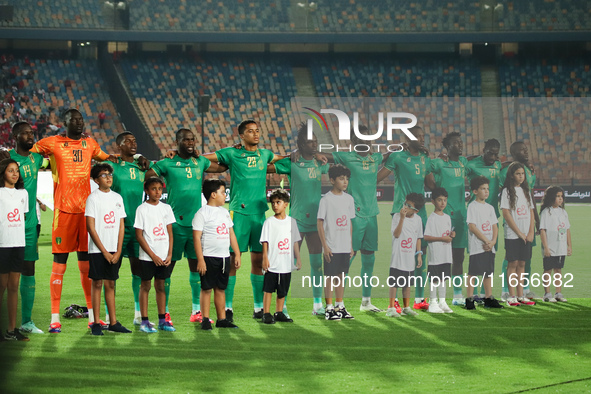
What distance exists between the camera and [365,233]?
8.52 m

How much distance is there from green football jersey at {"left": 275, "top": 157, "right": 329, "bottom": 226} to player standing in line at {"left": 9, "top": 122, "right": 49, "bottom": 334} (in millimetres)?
Answer: 2377

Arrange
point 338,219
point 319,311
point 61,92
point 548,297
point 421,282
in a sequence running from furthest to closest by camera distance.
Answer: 1. point 61,92
2. point 548,297
3. point 421,282
4. point 319,311
5. point 338,219

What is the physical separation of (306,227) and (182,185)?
134cm

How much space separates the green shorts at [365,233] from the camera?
8.43 meters

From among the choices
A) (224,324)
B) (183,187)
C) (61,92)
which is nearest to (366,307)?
(224,324)

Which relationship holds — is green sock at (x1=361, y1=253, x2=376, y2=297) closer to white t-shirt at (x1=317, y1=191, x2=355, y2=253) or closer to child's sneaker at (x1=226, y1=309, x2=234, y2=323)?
white t-shirt at (x1=317, y1=191, x2=355, y2=253)

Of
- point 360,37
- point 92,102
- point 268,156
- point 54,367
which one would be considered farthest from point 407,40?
point 54,367

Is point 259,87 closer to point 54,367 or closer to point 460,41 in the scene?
point 460,41

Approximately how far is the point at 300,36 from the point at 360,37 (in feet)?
8.62

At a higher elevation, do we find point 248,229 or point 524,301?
point 248,229

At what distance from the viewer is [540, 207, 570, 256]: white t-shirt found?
9.22 metres

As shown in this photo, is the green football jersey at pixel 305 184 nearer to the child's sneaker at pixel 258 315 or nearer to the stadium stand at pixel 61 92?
the child's sneaker at pixel 258 315

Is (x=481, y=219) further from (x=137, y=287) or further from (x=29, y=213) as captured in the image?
(x=29, y=213)

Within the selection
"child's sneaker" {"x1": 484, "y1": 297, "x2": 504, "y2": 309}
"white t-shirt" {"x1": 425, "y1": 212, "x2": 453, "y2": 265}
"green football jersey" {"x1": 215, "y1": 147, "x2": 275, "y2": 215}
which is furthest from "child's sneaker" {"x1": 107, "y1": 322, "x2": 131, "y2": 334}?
"child's sneaker" {"x1": 484, "y1": 297, "x2": 504, "y2": 309}
